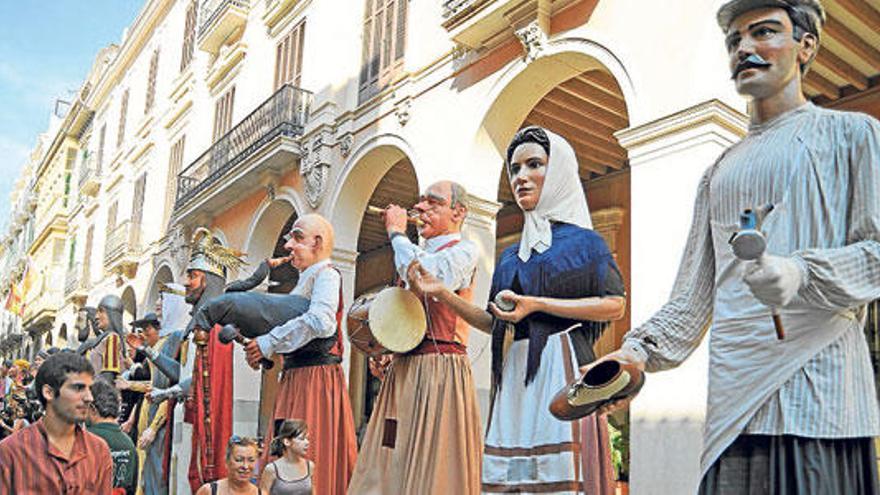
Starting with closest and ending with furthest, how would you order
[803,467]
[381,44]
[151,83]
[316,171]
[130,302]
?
[803,467], [381,44], [316,171], [130,302], [151,83]

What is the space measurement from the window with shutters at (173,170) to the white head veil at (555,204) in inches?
664

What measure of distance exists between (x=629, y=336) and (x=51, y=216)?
3552cm

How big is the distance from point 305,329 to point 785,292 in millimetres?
3527

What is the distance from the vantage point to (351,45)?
12.7 metres

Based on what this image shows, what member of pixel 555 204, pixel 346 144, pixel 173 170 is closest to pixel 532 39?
pixel 346 144

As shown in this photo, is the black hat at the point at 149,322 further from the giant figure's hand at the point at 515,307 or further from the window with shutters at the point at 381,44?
the giant figure's hand at the point at 515,307

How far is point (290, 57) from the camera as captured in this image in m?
14.4

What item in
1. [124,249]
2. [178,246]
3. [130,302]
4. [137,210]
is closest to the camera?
[178,246]

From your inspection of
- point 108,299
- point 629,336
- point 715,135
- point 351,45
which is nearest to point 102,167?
point 351,45

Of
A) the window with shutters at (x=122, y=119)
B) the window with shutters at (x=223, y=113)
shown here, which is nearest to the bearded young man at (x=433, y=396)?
the window with shutters at (x=223, y=113)

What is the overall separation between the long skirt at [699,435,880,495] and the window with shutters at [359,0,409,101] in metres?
9.86

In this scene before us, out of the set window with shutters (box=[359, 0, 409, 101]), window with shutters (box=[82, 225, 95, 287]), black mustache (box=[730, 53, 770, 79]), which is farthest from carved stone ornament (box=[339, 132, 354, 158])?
window with shutters (box=[82, 225, 95, 287])

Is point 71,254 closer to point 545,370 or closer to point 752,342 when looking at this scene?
point 545,370

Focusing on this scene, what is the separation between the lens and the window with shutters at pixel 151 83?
22.5 meters
